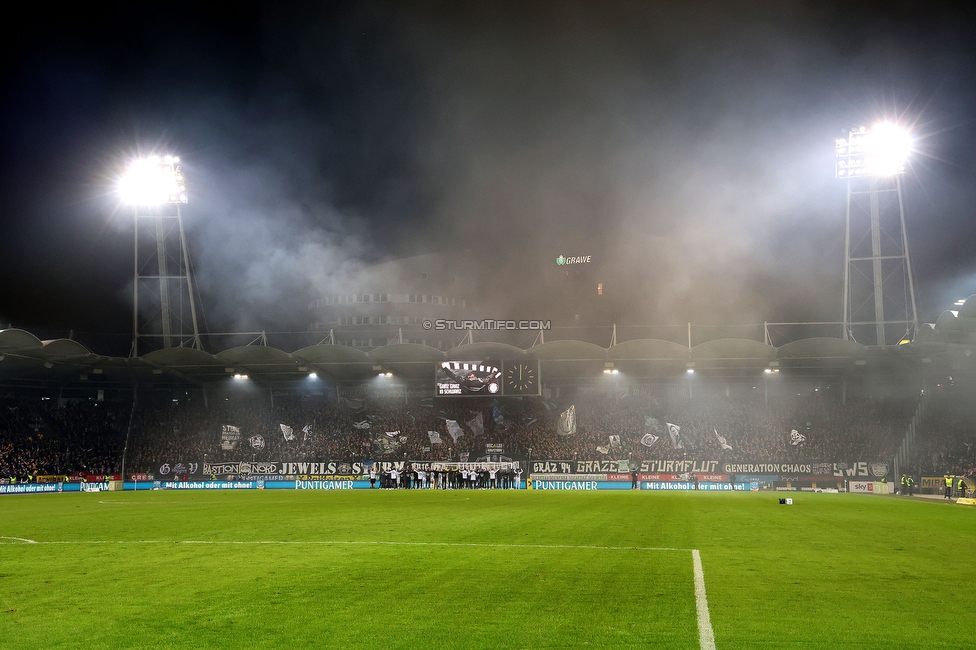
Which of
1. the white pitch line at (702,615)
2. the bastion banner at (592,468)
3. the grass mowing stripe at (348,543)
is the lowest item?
the bastion banner at (592,468)

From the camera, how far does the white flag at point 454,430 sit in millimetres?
54406

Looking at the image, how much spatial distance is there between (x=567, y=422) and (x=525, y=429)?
3.10 metres

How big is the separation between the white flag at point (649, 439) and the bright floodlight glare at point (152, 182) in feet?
108

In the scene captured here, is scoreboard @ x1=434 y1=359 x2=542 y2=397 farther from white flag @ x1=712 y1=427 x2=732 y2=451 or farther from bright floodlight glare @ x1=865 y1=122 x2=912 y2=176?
bright floodlight glare @ x1=865 y1=122 x2=912 y2=176

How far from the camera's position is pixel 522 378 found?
4669cm

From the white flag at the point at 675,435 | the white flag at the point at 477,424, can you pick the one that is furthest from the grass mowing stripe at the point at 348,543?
the white flag at the point at 477,424

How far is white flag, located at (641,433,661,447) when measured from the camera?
168 ft

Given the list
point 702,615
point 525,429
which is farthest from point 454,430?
point 702,615

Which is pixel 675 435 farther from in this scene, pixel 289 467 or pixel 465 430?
pixel 289 467

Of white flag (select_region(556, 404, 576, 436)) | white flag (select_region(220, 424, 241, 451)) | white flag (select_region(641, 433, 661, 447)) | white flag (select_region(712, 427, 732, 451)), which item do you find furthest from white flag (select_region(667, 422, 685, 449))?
white flag (select_region(220, 424, 241, 451))

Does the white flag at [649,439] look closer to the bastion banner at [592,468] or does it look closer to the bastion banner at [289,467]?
the bastion banner at [592,468]

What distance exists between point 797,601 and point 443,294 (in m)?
77.4

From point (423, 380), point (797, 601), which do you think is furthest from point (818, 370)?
point (797, 601)

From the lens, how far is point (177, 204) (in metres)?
46.8
